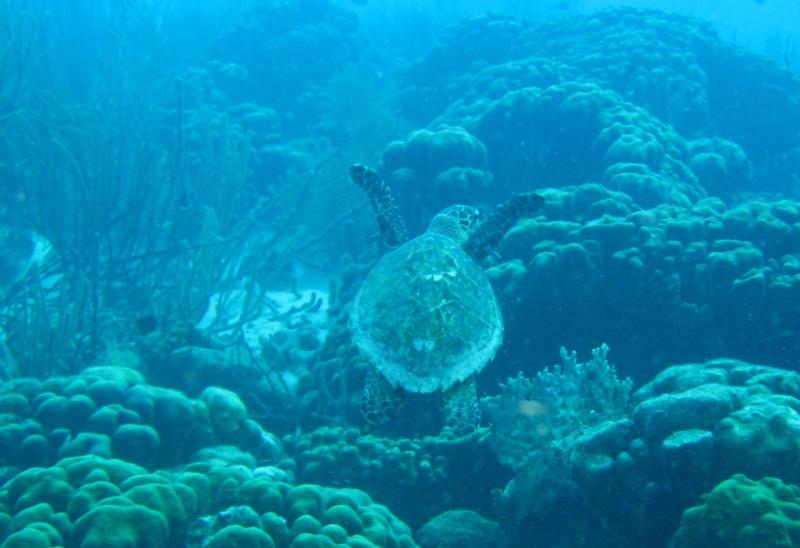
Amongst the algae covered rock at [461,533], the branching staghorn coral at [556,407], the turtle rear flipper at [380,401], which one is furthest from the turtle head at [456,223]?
the algae covered rock at [461,533]

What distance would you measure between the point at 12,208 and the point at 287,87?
8090 millimetres

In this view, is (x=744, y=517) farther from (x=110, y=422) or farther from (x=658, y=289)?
(x=110, y=422)

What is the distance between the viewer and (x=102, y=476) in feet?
10.5

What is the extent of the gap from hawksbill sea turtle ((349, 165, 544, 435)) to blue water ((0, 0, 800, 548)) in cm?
2

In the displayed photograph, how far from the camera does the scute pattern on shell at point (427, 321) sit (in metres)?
3.74

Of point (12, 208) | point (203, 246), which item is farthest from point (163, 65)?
point (203, 246)

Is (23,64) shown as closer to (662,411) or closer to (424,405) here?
(424,405)

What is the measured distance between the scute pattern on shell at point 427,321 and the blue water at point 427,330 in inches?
0.8

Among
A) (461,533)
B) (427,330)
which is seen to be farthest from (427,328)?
(461,533)

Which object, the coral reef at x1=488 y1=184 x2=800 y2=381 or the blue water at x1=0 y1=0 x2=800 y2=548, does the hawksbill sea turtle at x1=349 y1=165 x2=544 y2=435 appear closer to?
the blue water at x1=0 y1=0 x2=800 y2=548

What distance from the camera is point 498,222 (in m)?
4.97

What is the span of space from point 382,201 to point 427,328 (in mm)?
1889

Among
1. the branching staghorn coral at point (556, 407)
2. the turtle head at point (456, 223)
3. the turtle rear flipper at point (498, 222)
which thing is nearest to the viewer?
the branching staghorn coral at point (556, 407)

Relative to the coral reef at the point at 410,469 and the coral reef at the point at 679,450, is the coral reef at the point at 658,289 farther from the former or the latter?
the coral reef at the point at 679,450
